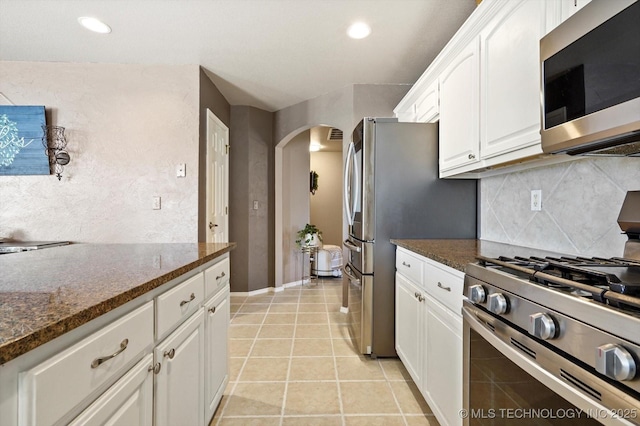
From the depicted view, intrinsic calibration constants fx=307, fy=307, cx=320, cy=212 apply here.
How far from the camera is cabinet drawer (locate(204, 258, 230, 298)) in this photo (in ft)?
4.74

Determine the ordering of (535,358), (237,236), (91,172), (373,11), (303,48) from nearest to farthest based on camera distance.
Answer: (535,358)
(373,11)
(303,48)
(91,172)
(237,236)

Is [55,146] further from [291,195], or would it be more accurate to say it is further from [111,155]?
[291,195]

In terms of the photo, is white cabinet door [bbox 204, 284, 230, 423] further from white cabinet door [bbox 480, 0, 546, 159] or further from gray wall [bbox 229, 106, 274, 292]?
gray wall [bbox 229, 106, 274, 292]

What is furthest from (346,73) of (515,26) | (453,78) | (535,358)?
(535,358)

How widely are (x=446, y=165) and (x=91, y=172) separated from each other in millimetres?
3130

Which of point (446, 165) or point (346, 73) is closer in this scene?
point (446, 165)

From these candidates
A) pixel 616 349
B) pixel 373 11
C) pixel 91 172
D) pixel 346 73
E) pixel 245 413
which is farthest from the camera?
pixel 346 73

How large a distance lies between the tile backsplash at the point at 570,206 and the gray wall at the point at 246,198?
2.98 metres

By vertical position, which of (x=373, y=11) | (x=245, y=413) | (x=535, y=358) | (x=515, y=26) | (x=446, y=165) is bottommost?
(x=245, y=413)

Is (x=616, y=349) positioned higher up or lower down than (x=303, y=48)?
lower down

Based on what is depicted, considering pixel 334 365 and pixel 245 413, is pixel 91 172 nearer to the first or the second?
pixel 245 413

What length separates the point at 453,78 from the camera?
75.9 inches

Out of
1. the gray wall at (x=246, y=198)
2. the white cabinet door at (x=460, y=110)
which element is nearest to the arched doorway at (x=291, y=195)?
the gray wall at (x=246, y=198)

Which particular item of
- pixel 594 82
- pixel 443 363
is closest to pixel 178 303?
pixel 443 363
